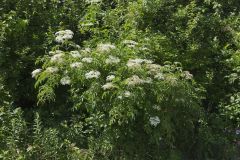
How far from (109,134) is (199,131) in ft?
4.31

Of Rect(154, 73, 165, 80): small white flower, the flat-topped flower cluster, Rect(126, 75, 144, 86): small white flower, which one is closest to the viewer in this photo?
Rect(126, 75, 144, 86): small white flower

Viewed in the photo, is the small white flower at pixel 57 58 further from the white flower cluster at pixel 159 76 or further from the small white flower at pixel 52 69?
the white flower cluster at pixel 159 76

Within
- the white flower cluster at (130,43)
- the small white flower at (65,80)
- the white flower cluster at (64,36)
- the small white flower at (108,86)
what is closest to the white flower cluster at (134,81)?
the small white flower at (108,86)

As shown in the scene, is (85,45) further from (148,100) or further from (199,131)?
(199,131)

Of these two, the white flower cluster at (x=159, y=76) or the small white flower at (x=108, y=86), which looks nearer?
the small white flower at (x=108, y=86)

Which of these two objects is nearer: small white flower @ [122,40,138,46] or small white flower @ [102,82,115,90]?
small white flower @ [102,82,115,90]

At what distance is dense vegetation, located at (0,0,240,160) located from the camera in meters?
4.62

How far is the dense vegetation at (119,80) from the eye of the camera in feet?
15.2

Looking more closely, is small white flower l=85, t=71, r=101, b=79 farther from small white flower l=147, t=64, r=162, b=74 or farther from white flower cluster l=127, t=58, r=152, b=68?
small white flower l=147, t=64, r=162, b=74

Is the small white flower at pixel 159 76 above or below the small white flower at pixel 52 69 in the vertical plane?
above

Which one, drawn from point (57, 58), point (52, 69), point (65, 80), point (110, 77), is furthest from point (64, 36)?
point (110, 77)

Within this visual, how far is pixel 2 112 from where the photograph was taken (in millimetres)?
4949

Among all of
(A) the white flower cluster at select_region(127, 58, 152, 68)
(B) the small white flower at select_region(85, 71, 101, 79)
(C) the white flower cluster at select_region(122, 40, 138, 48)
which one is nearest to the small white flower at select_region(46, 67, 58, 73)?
(B) the small white flower at select_region(85, 71, 101, 79)

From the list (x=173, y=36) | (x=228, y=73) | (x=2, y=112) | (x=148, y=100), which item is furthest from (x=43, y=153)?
(x=228, y=73)
